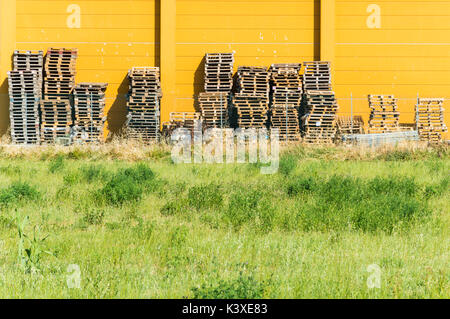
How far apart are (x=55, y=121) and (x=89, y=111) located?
1179mm

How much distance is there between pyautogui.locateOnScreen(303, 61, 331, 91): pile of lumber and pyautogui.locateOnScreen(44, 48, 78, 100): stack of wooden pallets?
26.8ft

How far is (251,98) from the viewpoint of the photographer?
20.9m

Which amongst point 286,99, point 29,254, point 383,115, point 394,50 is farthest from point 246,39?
point 29,254

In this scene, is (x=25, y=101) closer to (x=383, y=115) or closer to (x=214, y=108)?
(x=214, y=108)

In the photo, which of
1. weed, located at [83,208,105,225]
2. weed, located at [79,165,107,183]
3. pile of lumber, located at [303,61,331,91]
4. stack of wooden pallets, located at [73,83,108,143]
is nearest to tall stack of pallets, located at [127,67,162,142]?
stack of wooden pallets, located at [73,83,108,143]

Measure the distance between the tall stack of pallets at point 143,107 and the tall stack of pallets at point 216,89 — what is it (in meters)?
1.58

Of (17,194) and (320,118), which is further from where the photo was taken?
(320,118)

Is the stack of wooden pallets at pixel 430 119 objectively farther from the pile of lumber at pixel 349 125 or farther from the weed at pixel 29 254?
the weed at pixel 29 254

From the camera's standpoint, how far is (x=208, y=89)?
70.6 ft

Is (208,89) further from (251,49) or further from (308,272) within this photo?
(308,272)

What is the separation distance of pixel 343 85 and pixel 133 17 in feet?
26.6

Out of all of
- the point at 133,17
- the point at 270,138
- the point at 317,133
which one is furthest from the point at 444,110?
the point at 133,17

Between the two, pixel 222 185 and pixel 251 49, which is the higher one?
pixel 251 49

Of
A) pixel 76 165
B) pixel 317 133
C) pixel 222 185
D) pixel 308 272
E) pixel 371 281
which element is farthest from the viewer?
pixel 317 133
